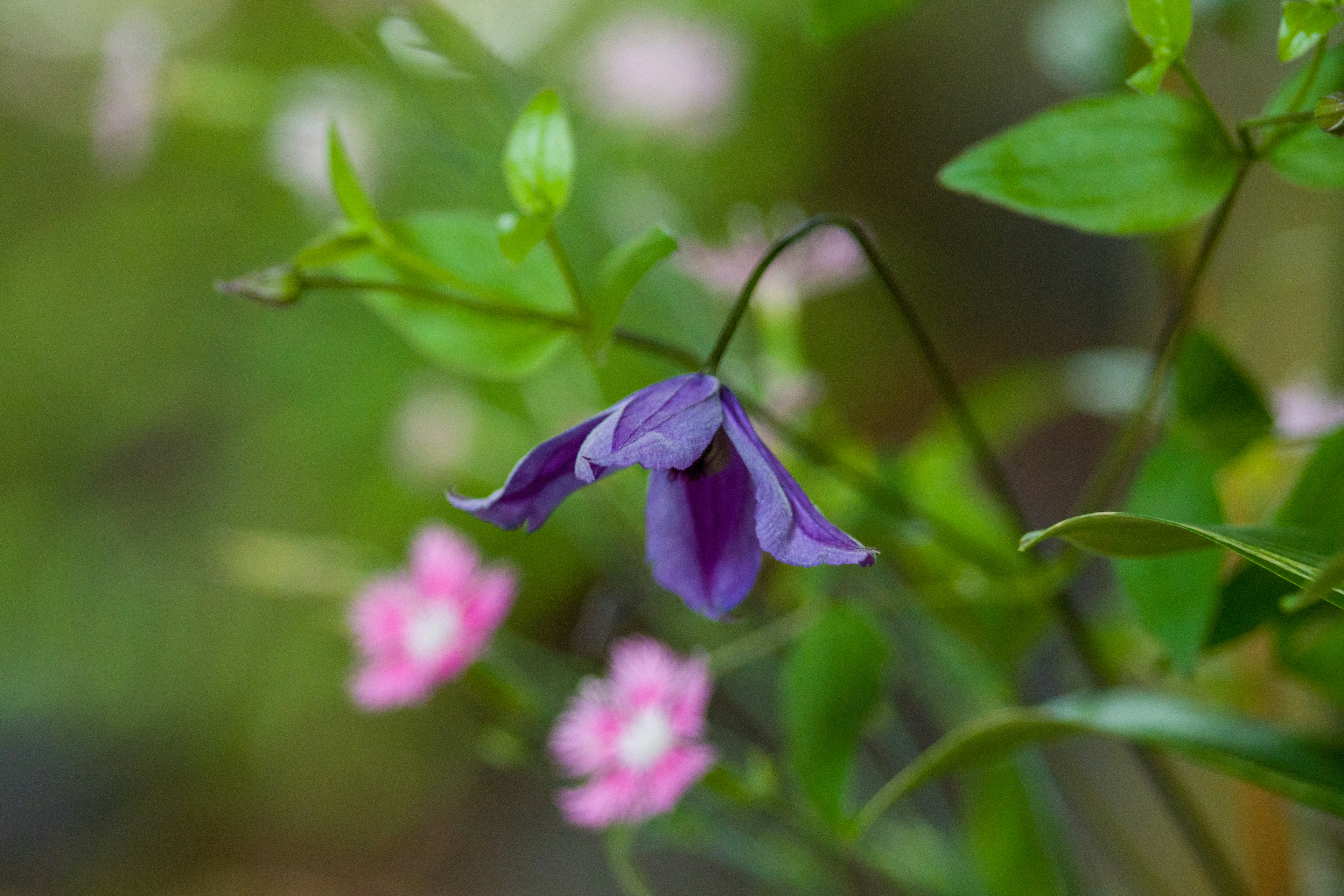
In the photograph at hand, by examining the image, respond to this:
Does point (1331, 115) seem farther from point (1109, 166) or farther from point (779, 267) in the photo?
point (779, 267)

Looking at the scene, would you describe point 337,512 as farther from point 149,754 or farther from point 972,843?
point 972,843

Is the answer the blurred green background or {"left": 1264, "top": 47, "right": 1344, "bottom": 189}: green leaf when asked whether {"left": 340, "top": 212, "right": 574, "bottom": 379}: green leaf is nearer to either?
{"left": 1264, "top": 47, "right": 1344, "bottom": 189}: green leaf

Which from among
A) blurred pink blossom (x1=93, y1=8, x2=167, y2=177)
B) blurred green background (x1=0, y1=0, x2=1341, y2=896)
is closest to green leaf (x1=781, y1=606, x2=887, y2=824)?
blurred pink blossom (x1=93, y1=8, x2=167, y2=177)

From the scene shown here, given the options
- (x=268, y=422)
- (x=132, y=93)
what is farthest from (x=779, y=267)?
(x=268, y=422)

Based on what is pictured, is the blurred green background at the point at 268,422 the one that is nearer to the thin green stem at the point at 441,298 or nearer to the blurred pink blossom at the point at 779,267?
the blurred pink blossom at the point at 779,267

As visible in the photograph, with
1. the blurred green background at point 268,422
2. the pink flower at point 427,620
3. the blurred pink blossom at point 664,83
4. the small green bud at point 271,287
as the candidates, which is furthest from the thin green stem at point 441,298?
the blurred green background at point 268,422

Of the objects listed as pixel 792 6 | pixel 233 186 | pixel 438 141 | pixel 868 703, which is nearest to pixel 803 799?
pixel 868 703
